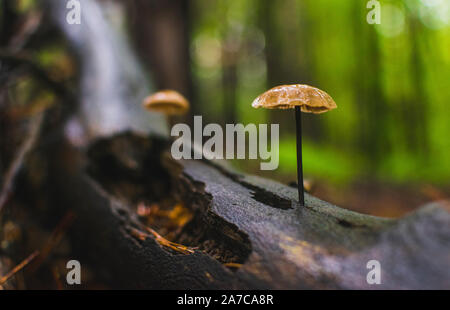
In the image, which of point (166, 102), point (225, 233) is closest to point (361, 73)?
point (166, 102)

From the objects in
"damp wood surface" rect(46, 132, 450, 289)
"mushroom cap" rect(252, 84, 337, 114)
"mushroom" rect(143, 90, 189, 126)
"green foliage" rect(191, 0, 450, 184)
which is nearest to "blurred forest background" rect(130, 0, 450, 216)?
"green foliage" rect(191, 0, 450, 184)

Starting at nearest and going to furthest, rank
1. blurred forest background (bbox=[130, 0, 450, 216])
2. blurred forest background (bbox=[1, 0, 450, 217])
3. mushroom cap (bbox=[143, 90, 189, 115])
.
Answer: mushroom cap (bbox=[143, 90, 189, 115]) → blurred forest background (bbox=[1, 0, 450, 217]) → blurred forest background (bbox=[130, 0, 450, 216])

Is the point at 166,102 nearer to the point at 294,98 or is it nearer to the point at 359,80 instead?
the point at 294,98

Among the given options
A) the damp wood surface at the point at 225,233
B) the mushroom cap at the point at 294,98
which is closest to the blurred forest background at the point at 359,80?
the damp wood surface at the point at 225,233

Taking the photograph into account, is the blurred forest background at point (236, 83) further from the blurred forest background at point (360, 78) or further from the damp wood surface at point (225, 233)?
the damp wood surface at point (225, 233)

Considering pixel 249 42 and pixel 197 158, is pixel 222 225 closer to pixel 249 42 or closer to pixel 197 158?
pixel 197 158

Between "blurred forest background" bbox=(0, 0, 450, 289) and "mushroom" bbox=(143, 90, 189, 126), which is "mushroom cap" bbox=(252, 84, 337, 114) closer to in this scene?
"blurred forest background" bbox=(0, 0, 450, 289)

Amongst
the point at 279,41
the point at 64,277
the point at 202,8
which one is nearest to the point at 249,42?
the point at 202,8

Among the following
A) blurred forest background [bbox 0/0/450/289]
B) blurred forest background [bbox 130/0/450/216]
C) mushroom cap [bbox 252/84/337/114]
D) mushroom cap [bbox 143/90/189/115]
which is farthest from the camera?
blurred forest background [bbox 130/0/450/216]
